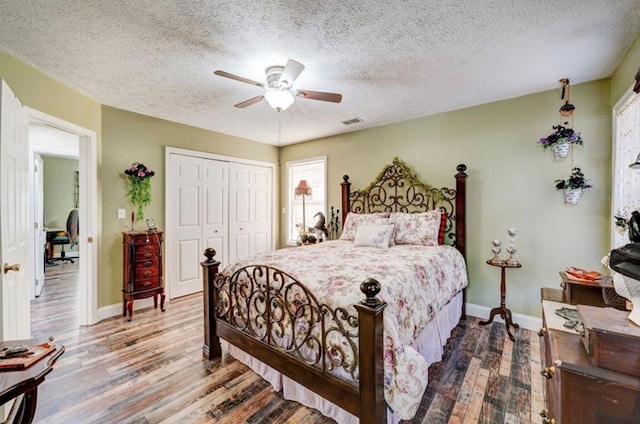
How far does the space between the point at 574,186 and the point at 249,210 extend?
14.7ft

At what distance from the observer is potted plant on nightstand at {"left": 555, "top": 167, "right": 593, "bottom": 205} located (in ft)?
8.62

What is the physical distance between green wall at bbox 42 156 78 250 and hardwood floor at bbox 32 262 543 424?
543 cm

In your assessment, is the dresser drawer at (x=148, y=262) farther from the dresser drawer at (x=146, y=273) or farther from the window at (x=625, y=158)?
the window at (x=625, y=158)

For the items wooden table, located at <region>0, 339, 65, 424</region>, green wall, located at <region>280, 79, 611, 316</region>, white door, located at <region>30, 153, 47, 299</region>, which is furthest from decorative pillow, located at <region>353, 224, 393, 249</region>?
white door, located at <region>30, 153, 47, 299</region>

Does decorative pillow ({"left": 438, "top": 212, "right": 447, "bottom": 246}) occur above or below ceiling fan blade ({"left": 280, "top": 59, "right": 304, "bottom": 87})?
below

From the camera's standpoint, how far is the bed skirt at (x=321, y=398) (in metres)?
1.67

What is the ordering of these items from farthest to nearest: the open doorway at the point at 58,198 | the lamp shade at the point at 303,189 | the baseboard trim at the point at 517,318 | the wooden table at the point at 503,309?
the open doorway at the point at 58,198, the lamp shade at the point at 303,189, the baseboard trim at the point at 517,318, the wooden table at the point at 503,309

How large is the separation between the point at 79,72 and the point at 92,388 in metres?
2.71

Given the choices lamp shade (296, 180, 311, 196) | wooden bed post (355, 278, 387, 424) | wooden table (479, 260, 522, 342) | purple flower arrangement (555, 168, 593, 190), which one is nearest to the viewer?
wooden bed post (355, 278, 387, 424)

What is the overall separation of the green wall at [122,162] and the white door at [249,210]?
3.24 feet

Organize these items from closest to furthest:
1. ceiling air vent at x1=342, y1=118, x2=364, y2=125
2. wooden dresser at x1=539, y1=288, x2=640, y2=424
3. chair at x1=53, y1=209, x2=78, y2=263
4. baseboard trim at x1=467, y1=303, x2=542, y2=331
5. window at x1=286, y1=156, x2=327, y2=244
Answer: wooden dresser at x1=539, y1=288, x2=640, y2=424 < baseboard trim at x1=467, y1=303, x2=542, y2=331 < ceiling air vent at x1=342, y1=118, x2=364, y2=125 < window at x1=286, y1=156, x2=327, y2=244 < chair at x1=53, y1=209, x2=78, y2=263

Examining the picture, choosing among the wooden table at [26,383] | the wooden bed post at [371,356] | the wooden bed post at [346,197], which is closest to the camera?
the wooden table at [26,383]

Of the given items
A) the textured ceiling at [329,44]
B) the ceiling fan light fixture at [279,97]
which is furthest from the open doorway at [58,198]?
the ceiling fan light fixture at [279,97]

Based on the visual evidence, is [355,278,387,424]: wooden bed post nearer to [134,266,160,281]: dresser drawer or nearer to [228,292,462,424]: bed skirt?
[228,292,462,424]: bed skirt
